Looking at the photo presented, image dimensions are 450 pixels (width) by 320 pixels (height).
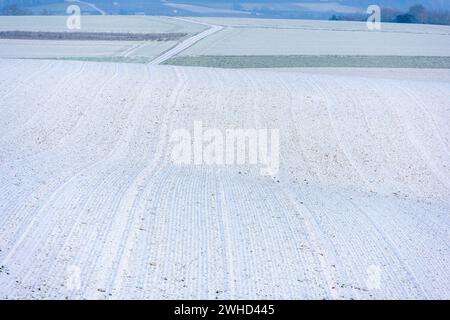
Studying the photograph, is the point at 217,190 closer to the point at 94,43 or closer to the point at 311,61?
the point at 311,61

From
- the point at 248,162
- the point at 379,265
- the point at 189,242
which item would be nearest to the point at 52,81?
the point at 248,162

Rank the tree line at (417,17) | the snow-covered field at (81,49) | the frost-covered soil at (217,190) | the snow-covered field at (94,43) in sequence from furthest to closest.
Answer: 1. the tree line at (417,17)
2. the snow-covered field at (94,43)
3. the snow-covered field at (81,49)
4. the frost-covered soil at (217,190)

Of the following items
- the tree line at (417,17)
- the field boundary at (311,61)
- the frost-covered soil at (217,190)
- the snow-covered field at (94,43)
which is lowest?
the frost-covered soil at (217,190)

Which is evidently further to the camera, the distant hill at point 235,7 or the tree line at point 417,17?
the distant hill at point 235,7

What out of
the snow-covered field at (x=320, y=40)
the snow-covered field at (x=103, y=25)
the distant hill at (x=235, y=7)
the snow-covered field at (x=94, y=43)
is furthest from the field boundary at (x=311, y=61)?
the distant hill at (x=235, y=7)

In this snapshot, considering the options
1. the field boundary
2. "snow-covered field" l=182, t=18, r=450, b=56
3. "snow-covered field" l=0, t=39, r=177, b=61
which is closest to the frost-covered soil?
the field boundary

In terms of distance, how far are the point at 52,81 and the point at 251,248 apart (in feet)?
51.4

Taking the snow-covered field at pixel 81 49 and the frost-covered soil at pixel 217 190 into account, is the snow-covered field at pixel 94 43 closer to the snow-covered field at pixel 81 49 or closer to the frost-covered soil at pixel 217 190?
the snow-covered field at pixel 81 49

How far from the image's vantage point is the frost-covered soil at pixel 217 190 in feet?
31.2

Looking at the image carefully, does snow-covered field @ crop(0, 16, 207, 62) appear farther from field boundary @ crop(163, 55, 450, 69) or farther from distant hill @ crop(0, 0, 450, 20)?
distant hill @ crop(0, 0, 450, 20)

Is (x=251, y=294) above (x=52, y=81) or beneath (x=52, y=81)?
beneath

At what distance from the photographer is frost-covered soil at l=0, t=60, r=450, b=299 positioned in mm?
9516
